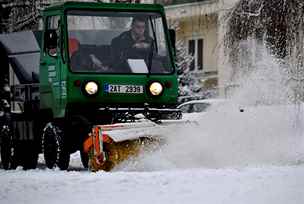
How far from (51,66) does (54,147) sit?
4.35ft

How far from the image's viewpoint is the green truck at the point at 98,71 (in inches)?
628

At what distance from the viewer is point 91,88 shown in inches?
624

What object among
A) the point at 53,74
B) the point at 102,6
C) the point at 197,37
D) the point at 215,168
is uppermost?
the point at 102,6

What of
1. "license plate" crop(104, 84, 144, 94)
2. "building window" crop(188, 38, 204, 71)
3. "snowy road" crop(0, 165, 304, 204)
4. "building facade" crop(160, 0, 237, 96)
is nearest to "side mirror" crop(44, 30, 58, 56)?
"license plate" crop(104, 84, 144, 94)

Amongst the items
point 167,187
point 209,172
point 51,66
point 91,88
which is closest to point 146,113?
point 91,88

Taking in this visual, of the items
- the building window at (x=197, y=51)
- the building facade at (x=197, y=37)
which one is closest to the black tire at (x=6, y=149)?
the building facade at (x=197, y=37)

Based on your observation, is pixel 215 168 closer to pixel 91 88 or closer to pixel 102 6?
pixel 91 88

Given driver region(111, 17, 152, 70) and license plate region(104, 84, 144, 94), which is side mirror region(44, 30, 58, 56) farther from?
license plate region(104, 84, 144, 94)

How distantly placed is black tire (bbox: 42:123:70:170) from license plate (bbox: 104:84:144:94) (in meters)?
1.09

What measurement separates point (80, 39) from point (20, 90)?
2.90 meters

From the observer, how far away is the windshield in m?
16.1

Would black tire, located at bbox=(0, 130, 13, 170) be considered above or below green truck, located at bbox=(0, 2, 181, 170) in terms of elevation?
below

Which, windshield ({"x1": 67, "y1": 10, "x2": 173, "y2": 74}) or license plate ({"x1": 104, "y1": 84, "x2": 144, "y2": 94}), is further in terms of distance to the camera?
windshield ({"x1": 67, "y1": 10, "x2": 173, "y2": 74})

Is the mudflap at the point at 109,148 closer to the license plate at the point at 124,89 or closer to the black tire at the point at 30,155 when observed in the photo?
the license plate at the point at 124,89
